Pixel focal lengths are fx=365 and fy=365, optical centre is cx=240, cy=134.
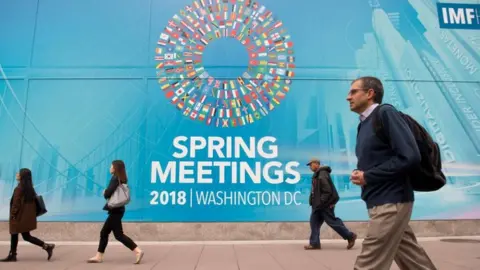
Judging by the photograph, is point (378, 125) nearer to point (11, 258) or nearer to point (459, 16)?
point (11, 258)

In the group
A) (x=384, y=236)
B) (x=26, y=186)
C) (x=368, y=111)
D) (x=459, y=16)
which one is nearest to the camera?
(x=384, y=236)

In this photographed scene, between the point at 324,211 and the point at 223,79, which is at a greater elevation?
the point at 223,79

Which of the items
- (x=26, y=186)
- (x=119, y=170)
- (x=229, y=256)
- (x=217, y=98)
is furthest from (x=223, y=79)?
(x=26, y=186)

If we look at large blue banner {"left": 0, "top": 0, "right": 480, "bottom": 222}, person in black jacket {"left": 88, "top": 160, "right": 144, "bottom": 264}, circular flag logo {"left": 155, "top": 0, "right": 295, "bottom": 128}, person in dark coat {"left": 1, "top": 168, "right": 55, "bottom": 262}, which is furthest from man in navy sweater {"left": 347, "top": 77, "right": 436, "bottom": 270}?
circular flag logo {"left": 155, "top": 0, "right": 295, "bottom": 128}

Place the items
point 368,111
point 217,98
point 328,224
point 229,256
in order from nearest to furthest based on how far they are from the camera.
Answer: point 368,111 < point 229,256 < point 328,224 < point 217,98

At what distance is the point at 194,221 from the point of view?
8.30 m

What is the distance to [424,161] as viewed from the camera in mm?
2535

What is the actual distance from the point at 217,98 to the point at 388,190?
6713mm

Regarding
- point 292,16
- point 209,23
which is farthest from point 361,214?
point 209,23

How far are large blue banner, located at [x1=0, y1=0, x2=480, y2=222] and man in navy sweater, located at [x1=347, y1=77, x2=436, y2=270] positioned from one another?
19.6 feet

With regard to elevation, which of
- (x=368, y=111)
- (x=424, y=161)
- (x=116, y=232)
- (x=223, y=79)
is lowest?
(x=116, y=232)

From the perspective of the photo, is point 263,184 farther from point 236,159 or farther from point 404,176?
point 404,176

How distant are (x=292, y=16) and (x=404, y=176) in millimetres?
7614

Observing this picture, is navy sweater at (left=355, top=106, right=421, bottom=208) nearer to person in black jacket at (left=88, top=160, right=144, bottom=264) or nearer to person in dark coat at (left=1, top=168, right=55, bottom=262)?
person in black jacket at (left=88, top=160, right=144, bottom=264)
